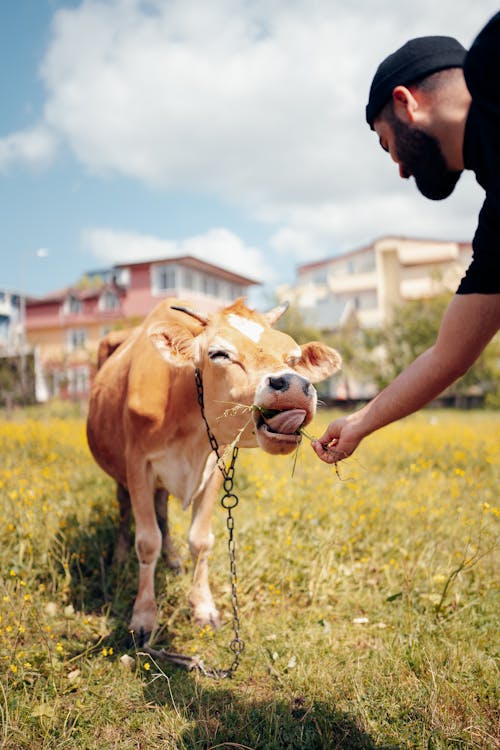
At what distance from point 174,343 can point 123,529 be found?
7.18ft

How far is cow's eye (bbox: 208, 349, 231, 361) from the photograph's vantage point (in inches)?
142

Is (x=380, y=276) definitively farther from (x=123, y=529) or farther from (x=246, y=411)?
(x=246, y=411)

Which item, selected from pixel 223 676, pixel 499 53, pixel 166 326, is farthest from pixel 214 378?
pixel 499 53

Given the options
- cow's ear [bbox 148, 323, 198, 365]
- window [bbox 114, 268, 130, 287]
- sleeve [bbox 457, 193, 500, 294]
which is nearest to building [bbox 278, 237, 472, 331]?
window [bbox 114, 268, 130, 287]

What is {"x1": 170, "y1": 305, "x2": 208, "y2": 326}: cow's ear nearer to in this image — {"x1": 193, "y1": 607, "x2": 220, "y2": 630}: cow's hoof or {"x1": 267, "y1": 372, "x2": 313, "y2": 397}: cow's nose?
{"x1": 267, "y1": 372, "x2": 313, "y2": 397}: cow's nose

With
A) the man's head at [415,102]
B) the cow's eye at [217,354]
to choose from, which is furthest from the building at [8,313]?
the man's head at [415,102]

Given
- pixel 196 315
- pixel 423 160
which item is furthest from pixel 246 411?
pixel 423 160

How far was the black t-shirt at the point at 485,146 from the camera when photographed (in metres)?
1.82

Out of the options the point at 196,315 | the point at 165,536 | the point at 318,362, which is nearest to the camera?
the point at 318,362

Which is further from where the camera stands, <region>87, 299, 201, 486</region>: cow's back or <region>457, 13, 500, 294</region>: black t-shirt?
<region>87, 299, 201, 486</region>: cow's back

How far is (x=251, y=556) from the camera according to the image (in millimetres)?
5078

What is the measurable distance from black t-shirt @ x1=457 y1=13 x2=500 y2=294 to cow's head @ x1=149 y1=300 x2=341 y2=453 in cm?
110

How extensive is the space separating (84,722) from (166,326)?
2218 millimetres

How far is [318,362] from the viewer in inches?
153
